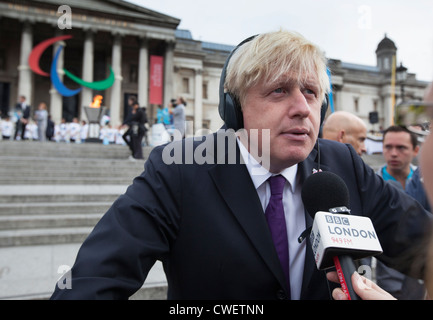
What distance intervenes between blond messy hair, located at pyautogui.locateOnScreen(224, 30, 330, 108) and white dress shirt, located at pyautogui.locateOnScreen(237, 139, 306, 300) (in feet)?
1.18

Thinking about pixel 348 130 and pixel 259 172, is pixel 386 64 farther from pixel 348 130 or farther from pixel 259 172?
pixel 259 172

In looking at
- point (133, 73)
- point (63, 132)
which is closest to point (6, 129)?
point (63, 132)

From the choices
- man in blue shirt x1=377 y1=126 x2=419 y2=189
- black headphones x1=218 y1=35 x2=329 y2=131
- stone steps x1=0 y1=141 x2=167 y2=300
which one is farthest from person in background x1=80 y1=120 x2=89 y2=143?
black headphones x1=218 y1=35 x2=329 y2=131

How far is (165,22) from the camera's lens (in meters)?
A: 30.1

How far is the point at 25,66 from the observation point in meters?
27.1

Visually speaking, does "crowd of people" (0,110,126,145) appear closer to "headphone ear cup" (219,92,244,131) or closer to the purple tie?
"headphone ear cup" (219,92,244,131)

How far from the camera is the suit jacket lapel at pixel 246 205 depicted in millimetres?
1337

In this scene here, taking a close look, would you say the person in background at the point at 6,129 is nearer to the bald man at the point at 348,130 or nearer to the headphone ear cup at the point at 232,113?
the bald man at the point at 348,130

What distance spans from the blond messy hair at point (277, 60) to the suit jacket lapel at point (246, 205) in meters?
0.40

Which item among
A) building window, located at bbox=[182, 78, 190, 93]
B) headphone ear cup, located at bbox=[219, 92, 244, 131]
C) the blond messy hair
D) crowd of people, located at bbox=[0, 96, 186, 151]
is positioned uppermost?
building window, located at bbox=[182, 78, 190, 93]

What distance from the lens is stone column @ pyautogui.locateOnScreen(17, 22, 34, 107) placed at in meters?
26.8

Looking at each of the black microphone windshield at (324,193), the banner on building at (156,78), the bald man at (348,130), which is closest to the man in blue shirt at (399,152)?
the bald man at (348,130)

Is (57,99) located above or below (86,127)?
above

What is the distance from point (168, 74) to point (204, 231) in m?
30.2
